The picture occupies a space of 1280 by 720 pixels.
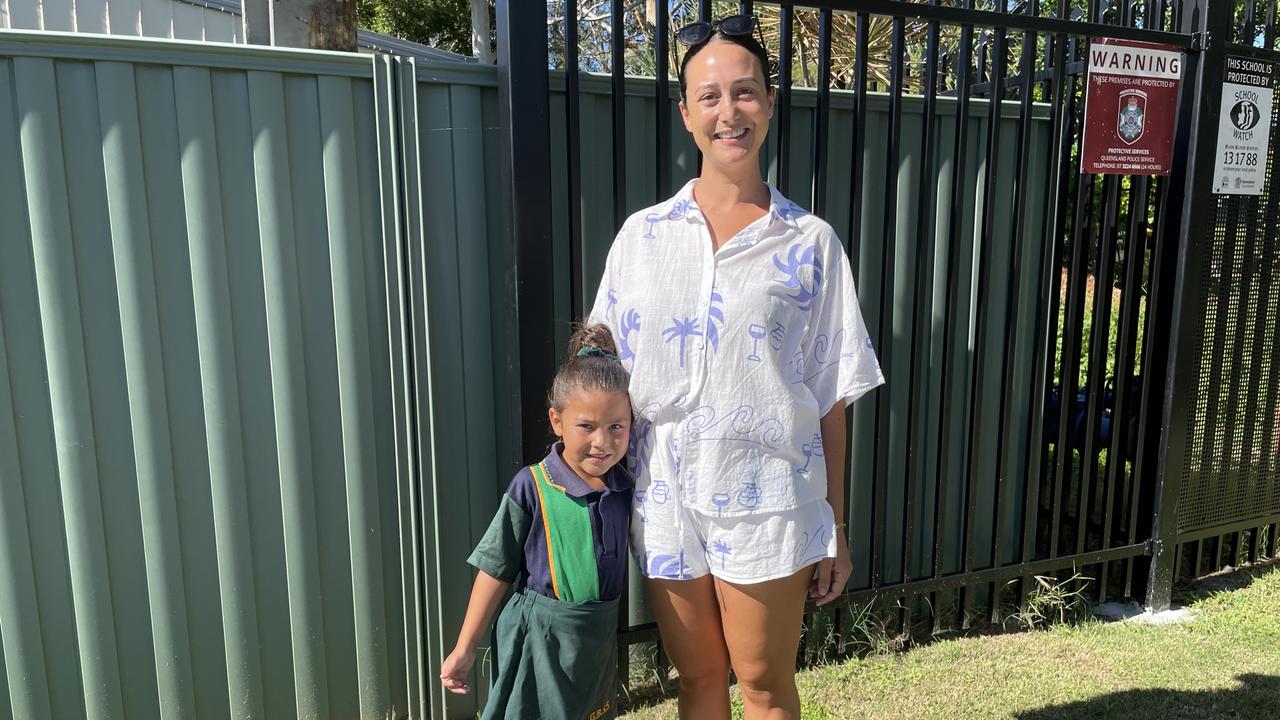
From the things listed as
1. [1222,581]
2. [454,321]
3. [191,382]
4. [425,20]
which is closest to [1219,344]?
[1222,581]

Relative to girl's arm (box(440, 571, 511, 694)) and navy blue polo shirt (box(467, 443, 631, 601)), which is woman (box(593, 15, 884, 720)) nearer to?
navy blue polo shirt (box(467, 443, 631, 601))

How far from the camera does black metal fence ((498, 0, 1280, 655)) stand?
117 inches

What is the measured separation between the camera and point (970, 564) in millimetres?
3410

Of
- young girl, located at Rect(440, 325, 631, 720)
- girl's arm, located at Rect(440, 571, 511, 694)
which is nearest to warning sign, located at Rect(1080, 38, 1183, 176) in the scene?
young girl, located at Rect(440, 325, 631, 720)

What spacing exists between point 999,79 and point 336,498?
260cm

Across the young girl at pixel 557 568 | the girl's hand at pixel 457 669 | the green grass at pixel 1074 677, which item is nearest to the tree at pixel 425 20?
the green grass at pixel 1074 677

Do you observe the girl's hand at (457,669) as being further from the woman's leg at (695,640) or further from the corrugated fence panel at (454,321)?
the corrugated fence panel at (454,321)

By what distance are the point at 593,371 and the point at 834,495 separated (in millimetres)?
663

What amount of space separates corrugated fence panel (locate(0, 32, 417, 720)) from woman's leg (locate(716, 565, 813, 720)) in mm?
1202

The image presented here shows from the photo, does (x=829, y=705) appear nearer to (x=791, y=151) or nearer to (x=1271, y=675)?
(x=1271, y=675)

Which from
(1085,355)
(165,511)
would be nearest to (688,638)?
(165,511)

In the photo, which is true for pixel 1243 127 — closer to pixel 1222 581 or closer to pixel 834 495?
pixel 1222 581

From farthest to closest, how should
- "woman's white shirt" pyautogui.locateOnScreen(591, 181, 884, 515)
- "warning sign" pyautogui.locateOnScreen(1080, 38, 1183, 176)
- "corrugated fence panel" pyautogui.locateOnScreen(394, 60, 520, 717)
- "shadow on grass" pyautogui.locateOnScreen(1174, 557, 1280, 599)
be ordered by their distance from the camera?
"shadow on grass" pyautogui.locateOnScreen(1174, 557, 1280, 599) → "warning sign" pyautogui.locateOnScreen(1080, 38, 1183, 176) → "corrugated fence panel" pyautogui.locateOnScreen(394, 60, 520, 717) → "woman's white shirt" pyautogui.locateOnScreen(591, 181, 884, 515)

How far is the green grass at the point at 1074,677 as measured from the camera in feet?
9.78
